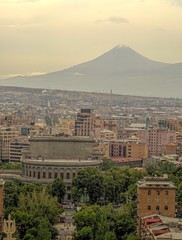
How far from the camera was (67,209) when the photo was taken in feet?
214

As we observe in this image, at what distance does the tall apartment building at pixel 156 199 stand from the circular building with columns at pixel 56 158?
2990 centimetres

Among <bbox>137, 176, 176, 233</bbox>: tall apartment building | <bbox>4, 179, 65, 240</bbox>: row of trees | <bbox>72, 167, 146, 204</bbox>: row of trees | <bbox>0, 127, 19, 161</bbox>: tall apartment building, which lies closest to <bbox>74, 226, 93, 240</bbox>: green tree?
<bbox>4, 179, 65, 240</bbox>: row of trees

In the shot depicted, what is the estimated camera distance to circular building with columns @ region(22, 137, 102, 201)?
7781 centimetres

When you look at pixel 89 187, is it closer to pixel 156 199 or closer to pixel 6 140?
pixel 156 199

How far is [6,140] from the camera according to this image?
104938 mm

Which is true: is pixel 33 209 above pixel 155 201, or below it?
below

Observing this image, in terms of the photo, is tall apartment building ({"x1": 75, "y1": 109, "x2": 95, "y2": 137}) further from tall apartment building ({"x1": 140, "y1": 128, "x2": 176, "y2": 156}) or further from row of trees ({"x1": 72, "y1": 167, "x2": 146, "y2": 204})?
row of trees ({"x1": 72, "y1": 167, "x2": 146, "y2": 204})

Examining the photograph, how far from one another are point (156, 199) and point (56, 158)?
33385 mm

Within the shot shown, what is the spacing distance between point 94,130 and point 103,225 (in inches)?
3124

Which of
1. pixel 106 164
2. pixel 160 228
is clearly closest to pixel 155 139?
pixel 106 164

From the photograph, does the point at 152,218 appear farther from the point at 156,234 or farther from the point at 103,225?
the point at 156,234

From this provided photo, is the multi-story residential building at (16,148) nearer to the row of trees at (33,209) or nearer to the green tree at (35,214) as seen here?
the row of trees at (33,209)

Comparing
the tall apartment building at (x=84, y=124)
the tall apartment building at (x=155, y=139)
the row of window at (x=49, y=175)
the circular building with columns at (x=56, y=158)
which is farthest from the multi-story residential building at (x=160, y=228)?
the tall apartment building at (x=84, y=124)

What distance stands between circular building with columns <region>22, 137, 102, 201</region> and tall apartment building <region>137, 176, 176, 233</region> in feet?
98.1
